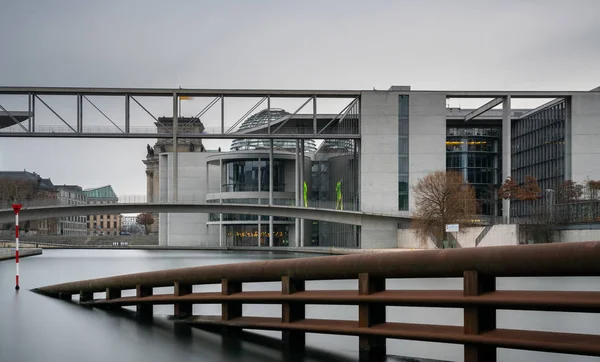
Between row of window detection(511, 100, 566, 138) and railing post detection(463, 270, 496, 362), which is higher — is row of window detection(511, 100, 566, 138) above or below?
above

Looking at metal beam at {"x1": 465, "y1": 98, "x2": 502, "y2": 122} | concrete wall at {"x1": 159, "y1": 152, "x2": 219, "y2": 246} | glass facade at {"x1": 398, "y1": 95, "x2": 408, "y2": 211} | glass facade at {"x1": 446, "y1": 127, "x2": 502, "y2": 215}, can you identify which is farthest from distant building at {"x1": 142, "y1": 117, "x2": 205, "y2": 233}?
glass facade at {"x1": 398, "y1": 95, "x2": 408, "y2": 211}

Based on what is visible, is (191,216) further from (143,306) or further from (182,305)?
(182,305)

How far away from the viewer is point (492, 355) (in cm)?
642

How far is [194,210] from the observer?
83.8 meters

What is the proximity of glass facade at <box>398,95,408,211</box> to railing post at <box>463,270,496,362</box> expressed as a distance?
74.6 m

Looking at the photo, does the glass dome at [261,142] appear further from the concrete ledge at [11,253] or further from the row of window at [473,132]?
the concrete ledge at [11,253]

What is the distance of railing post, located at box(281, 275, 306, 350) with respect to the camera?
8289 mm

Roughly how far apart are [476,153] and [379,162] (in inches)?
1186

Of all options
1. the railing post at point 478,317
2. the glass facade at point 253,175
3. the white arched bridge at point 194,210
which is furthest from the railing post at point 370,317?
the glass facade at point 253,175

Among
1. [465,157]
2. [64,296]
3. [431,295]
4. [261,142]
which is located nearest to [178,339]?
[431,295]

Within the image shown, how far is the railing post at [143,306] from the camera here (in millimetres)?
12227

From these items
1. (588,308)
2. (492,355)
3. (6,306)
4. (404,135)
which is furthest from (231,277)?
→ (404,135)

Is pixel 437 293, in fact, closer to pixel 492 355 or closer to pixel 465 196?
pixel 492 355

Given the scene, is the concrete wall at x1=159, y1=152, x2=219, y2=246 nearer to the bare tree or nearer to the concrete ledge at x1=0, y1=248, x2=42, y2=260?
the concrete ledge at x1=0, y1=248, x2=42, y2=260
